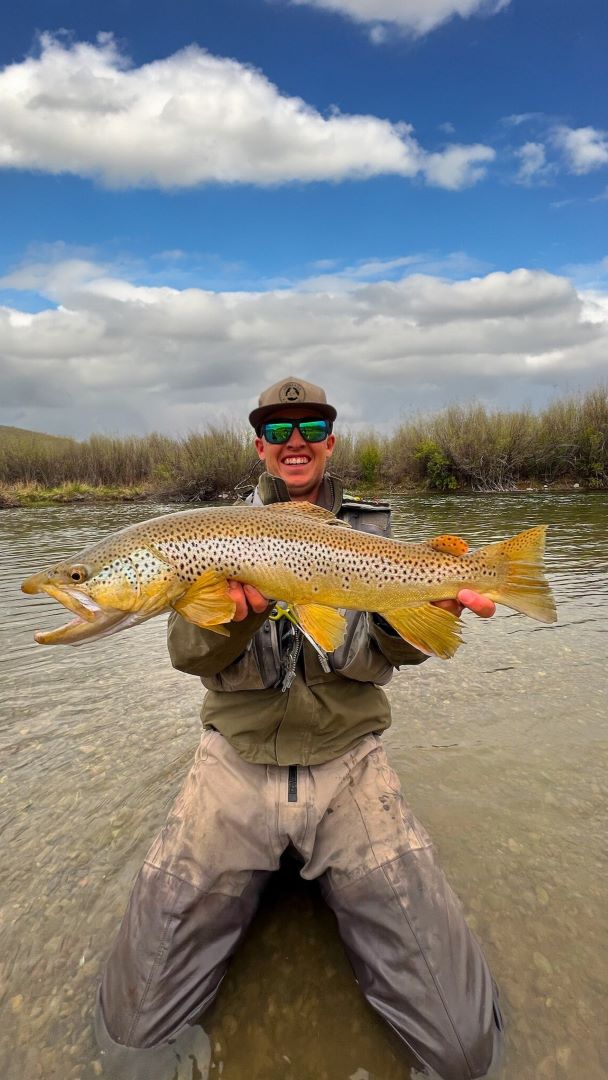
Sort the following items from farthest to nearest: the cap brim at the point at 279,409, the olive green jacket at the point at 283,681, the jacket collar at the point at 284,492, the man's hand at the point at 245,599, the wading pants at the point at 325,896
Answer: the cap brim at the point at 279,409 < the jacket collar at the point at 284,492 < the olive green jacket at the point at 283,681 < the man's hand at the point at 245,599 < the wading pants at the point at 325,896

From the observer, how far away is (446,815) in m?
3.82

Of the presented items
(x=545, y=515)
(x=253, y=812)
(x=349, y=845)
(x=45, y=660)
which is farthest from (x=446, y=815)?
(x=545, y=515)

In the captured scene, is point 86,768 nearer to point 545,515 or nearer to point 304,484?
point 304,484

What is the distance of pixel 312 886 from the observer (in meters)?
3.34

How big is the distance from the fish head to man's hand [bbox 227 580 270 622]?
0.25 meters

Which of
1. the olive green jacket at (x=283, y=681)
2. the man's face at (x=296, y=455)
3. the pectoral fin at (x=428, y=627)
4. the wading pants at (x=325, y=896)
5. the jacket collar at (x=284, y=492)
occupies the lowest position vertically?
the wading pants at (x=325, y=896)

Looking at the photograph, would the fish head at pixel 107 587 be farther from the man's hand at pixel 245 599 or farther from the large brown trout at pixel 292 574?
the man's hand at pixel 245 599

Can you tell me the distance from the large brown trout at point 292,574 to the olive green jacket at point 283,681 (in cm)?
17

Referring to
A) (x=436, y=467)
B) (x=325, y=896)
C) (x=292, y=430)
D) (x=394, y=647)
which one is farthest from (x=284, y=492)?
(x=436, y=467)

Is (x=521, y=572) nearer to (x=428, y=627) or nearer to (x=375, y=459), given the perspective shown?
(x=428, y=627)

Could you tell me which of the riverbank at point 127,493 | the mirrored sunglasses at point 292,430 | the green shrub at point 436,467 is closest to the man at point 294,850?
the mirrored sunglasses at point 292,430

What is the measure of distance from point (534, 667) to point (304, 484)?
3.81 meters

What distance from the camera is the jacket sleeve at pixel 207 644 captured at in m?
2.93

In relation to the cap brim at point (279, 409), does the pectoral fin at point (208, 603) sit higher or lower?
lower
